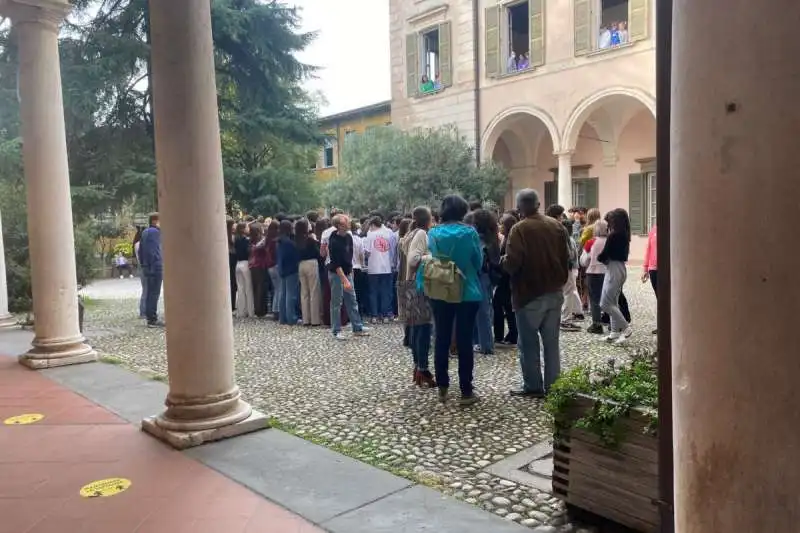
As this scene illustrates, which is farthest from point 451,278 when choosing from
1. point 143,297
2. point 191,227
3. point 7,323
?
point 7,323

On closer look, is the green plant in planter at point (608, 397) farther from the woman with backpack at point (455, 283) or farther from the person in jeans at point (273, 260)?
the person in jeans at point (273, 260)

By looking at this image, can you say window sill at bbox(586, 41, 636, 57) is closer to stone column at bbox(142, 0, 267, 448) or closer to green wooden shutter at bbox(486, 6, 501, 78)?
green wooden shutter at bbox(486, 6, 501, 78)

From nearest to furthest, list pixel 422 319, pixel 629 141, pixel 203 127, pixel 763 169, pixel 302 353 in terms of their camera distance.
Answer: pixel 763 169, pixel 203 127, pixel 422 319, pixel 302 353, pixel 629 141

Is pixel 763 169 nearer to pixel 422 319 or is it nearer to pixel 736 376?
pixel 736 376

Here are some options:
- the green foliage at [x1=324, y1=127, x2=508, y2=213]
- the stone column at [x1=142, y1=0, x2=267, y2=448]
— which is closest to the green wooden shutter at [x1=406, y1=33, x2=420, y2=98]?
the green foliage at [x1=324, y1=127, x2=508, y2=213]

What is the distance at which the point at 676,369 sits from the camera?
169 centimetres

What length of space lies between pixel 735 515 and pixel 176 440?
3448 mm

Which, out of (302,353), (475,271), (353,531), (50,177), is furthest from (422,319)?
(50,177)

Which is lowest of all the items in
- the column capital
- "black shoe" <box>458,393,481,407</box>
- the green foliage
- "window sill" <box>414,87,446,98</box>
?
"black shoe" <box>458,393,481,407</box>

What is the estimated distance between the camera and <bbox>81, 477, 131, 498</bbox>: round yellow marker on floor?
3.50m

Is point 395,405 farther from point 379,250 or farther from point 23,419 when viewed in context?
point 379,250

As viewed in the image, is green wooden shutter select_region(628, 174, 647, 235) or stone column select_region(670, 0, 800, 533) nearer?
stone column select_region(670, 0, 800, 533)

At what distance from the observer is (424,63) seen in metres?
22.0

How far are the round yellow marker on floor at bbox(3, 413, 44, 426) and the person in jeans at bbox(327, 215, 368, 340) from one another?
4.04m
